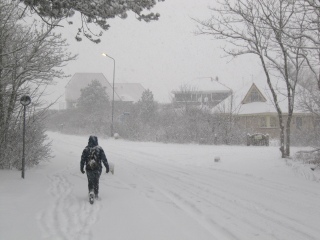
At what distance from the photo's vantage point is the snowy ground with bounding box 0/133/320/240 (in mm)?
6023

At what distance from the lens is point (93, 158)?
8.55 meters

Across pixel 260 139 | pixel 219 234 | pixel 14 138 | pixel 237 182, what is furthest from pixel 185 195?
pixel 260 139

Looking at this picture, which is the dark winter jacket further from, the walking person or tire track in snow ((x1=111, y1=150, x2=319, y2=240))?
tire track in snow ((x1=111, y1=150, x2=319, y2=240))

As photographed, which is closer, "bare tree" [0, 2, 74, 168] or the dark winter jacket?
the dark winter jacket

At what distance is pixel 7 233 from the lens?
5.81 meters

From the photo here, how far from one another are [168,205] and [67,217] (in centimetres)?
226

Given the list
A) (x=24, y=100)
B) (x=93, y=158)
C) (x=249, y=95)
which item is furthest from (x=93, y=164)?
(x=249, y=95)

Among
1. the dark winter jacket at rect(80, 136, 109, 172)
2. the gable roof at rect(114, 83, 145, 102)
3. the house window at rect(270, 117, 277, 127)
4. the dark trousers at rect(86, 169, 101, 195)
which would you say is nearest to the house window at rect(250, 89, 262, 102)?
the house window at rect(270, 117, 277, 127)

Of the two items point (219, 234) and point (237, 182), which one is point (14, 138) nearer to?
point (237, 182)

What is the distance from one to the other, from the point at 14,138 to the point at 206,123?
18239mm

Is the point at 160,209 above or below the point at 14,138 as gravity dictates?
below

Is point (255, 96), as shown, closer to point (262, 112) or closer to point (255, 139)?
point (262, 112)

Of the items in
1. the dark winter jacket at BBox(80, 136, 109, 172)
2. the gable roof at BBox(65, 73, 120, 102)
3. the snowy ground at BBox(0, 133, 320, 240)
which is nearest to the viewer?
the snowy ground at BBox(0, 133, 320, 240)

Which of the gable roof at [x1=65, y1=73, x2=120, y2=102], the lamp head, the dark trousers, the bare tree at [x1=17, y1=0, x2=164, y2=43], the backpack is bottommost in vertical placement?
the dark trousers
